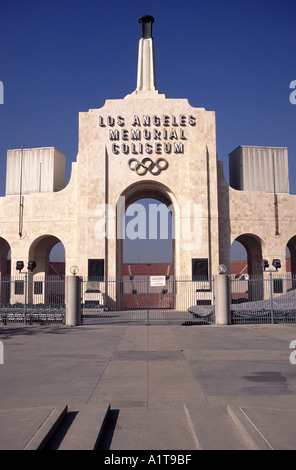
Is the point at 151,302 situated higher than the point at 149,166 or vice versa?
the point at 149,166

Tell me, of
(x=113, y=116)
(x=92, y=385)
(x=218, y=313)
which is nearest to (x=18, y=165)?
(x=113, y=116)

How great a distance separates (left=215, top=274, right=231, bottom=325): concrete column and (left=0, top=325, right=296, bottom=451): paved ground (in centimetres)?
411

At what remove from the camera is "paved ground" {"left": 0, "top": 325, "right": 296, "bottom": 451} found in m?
5.78

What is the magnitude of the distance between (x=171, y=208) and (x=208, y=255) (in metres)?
5.93

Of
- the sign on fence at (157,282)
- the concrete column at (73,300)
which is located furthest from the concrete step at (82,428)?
the sign on fence at (157,282)

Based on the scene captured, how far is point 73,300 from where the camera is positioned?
2142 cm

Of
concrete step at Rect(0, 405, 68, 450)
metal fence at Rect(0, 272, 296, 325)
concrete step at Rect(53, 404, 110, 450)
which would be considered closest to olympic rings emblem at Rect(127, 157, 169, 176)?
metal fence at Rect(0, 272, 296, 325)

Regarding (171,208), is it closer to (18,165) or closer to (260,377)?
(18,165)

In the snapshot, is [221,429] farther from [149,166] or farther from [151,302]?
A: [151,302]

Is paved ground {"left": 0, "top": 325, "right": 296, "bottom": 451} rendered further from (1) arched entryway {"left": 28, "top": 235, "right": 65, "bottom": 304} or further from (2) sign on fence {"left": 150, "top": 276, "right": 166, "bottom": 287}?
(1) arched entryway {"left": 28, "top": 235, "right": 65, "bottom": 304}

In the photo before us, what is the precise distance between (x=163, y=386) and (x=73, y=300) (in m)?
13.2

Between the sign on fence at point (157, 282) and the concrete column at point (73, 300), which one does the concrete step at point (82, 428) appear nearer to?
the concrete column at point (73, 300)

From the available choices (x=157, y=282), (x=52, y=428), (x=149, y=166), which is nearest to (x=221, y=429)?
(x=52, y=428)

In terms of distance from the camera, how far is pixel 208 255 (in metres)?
33.5
